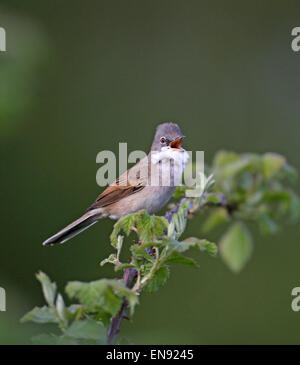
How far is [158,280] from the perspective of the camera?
1487 mm

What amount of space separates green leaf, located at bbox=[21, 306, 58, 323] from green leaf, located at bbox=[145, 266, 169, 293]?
0.27 meters

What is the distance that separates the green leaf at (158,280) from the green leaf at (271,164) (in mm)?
391

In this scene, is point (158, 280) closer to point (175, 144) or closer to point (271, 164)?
point (271, 164)

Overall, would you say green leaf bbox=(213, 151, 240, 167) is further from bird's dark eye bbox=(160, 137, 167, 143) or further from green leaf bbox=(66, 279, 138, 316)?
bird's dark eye bbox=(160, 137, 167, 143)

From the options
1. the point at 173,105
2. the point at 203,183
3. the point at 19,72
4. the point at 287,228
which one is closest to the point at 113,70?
the point at 173,105

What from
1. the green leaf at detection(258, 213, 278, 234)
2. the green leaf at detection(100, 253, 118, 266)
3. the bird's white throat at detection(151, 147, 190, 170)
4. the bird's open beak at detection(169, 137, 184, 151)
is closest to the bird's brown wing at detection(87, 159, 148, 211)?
the bird's white throat at detection(151, 147, 190, 170)

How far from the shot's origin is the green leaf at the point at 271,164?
4.72 ft

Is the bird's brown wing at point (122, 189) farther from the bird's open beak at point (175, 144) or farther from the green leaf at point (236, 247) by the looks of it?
the green leaf at point (236, 247)

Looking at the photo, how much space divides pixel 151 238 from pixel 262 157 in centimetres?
40

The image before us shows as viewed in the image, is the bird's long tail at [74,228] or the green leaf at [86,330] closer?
the green leaf at [86,330]

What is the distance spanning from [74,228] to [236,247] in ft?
7.67

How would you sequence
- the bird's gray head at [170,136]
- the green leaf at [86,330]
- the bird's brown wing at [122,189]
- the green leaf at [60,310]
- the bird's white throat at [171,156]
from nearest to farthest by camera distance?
the green leaf at [86,330] → the green leaf at [60,310] → the bird's white throat at [171,156] → the bird's gray head at [170,136] → the bird's brown wing at [122,189]

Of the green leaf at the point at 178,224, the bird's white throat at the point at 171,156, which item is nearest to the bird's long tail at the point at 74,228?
the bird's white throat at the point at 171,156

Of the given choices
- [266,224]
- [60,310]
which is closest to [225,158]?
[266,224]
